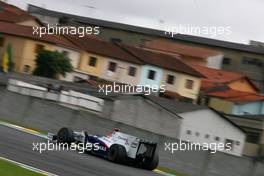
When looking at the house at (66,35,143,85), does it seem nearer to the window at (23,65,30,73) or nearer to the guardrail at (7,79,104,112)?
the window at (23,65,30,73)

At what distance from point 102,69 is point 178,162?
4233cm

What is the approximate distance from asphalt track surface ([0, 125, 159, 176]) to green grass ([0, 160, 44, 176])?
2.69 feet

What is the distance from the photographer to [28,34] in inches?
2340

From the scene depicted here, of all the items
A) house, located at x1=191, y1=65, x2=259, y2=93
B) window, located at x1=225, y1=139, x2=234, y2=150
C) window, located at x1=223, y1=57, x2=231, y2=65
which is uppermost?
window, located at x1=223, y1=57, x2=231, y2=65

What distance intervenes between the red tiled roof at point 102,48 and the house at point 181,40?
17.1 metres

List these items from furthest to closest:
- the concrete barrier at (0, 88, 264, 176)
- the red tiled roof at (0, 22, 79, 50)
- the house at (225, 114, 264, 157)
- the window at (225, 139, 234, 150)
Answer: the red tiled roof at (0, 22, 79, 50) → the house at (225, 114, 264, 157) → the window at (225, 139, 234, 150) → the concrete barrier at (0, 88, 264, 176)

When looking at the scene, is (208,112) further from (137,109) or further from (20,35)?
(20,35)

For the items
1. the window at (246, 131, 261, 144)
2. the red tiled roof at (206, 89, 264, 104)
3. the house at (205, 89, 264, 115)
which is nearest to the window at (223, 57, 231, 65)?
the red tiled roof at (206, 89, 264, 104)

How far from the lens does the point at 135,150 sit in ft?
66.9

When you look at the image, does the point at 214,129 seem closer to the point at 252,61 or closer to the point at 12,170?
the point at 12,170

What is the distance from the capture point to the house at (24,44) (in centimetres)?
5897

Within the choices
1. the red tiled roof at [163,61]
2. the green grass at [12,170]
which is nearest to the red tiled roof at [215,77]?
the red tiled roof at [163,61]

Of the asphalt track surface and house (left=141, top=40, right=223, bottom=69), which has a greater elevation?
house (left=141, top=40, right=223, bottom=69)

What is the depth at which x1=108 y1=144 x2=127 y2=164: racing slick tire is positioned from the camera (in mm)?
19906
